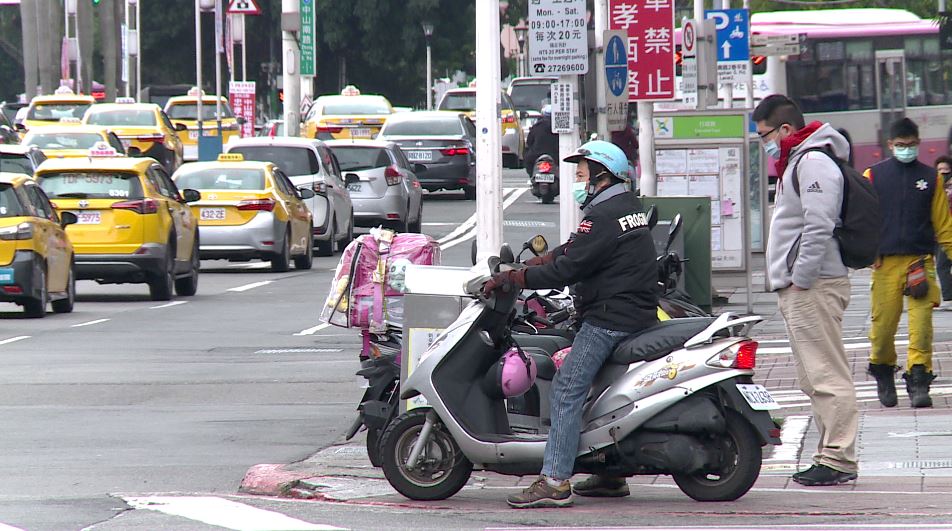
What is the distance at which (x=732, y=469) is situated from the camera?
8.97 meters

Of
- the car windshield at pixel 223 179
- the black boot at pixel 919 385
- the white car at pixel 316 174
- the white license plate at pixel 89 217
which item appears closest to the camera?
the black boot at pixel 919 385

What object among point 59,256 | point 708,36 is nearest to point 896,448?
point 59,256

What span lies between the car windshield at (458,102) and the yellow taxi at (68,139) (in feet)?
52.0

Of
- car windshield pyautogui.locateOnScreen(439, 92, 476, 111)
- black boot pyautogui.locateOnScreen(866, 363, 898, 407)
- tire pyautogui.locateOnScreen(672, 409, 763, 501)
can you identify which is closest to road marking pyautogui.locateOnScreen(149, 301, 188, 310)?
black boot pyautogui.locateOnScreen(866, 363, 898, 407)

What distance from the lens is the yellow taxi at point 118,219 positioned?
74.4 ft

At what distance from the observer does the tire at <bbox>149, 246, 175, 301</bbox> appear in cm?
2298

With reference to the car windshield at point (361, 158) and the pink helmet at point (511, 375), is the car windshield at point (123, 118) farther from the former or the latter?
the pink helmet at point (511, 375)

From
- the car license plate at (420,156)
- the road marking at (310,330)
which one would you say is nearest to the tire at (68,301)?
the road marking at (310,330)

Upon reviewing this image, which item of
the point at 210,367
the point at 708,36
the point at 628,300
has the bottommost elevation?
the point at 210,367

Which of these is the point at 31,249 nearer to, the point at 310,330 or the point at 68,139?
the point at 310,330

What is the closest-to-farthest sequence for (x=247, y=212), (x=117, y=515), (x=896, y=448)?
1. (x=117, y=515)
2. (x=896, y=448)
3. (x=247, y=212)

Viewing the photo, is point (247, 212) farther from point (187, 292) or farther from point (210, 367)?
point (210, 367)

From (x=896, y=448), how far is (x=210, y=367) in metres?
6.84

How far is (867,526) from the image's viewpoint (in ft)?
27.1
